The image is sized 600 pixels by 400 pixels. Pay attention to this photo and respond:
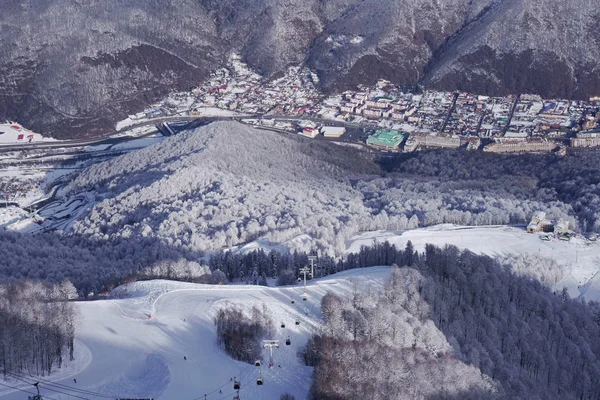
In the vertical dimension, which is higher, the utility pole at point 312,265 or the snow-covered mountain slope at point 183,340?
the utility pole at point 312,265

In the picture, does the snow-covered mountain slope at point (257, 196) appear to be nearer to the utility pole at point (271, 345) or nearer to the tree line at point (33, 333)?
the tree line at point (33, 333)

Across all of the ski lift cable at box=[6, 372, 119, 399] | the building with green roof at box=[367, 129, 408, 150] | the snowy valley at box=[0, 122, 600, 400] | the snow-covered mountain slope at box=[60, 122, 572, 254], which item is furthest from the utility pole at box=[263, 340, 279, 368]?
the building with green roof at box=[367, 129, 408, 150]

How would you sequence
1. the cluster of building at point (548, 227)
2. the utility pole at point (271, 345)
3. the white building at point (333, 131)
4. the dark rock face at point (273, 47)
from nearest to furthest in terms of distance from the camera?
the utility pole at point (271, 345), the cluster of building at point (548, 227), the white building at point (333, 131), the dark rock face at point (273, 47)

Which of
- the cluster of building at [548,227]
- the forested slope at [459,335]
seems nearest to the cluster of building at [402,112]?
the cluster of building at [548,227]

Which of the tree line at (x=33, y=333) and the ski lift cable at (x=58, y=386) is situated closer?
the ski lift cable at (x=58, y=386)

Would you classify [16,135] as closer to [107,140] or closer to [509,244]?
[107,140]

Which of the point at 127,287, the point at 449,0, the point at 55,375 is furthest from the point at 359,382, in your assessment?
the point at 449,0

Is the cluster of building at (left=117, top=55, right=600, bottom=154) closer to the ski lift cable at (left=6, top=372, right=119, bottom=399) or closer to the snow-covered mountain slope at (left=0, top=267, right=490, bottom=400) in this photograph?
the snow-covered mountain slope at (left=0, top=267, right=490, bottom=400)

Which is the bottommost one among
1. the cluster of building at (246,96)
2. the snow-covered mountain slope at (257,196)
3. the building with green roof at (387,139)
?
the snow-covered mountain slope at (257,196)
